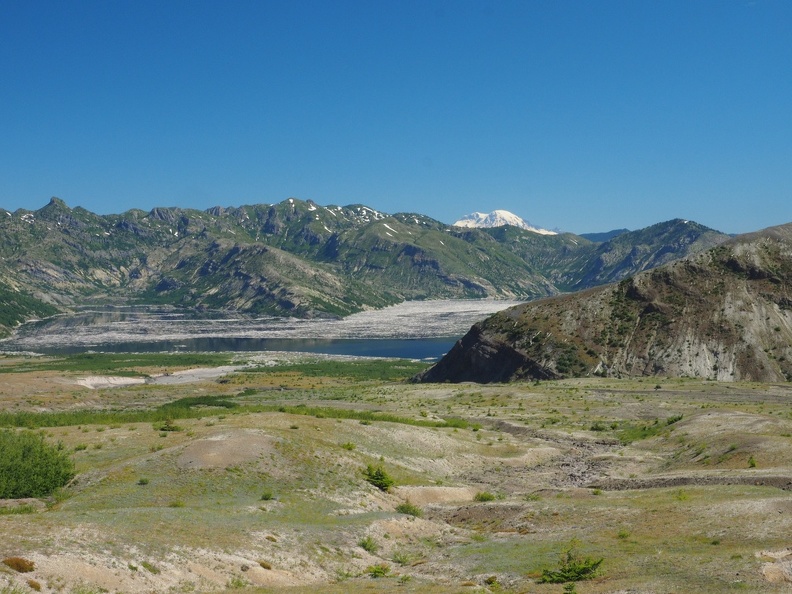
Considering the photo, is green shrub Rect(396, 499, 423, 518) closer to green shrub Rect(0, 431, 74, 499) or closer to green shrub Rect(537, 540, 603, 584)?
green shrub Rect(537, 540, 603, 584)

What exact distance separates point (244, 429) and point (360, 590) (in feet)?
82.5

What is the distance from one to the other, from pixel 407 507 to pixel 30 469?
19.9 metres

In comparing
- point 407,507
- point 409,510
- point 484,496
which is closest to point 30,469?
point 407,507

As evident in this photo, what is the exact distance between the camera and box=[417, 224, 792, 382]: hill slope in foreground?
121m

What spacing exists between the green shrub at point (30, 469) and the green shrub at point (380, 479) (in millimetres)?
17059

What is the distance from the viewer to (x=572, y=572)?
2353 cm

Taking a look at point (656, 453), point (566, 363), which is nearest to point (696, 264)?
point (566, 363)

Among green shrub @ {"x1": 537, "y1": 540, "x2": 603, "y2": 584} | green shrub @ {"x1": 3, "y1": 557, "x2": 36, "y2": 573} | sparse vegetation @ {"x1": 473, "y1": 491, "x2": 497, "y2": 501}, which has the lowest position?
sparse vegetation @ {"x1": 473, "y1": 491, "x2": 497, "y2": 501}

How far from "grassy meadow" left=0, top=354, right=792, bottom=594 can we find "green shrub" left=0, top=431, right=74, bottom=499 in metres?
0.90

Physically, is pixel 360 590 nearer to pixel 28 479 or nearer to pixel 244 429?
pixel 28 479

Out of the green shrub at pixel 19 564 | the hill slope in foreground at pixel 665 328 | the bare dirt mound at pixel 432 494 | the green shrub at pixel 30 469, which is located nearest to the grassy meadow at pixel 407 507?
the green shrub at pixel 19 564

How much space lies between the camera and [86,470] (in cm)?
4028

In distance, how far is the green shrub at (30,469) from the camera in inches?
1345

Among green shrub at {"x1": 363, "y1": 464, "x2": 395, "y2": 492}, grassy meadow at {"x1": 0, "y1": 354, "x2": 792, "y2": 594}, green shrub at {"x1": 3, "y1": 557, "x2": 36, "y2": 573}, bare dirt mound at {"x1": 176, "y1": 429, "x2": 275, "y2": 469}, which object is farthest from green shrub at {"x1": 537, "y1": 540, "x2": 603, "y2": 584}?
bare dirt mound at {"x1": 176, "y1": 429, "x2": 275, "y2": 469}
